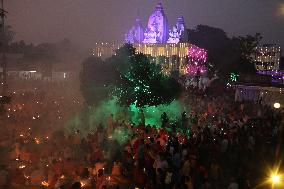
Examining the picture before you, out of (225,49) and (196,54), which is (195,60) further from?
(225,49)

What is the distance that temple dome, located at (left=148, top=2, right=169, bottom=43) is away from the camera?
66.2 m

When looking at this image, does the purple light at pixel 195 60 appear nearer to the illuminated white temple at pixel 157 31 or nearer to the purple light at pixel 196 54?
the purple light at pixel 196 54

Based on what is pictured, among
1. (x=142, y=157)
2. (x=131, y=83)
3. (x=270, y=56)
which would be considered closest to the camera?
(x=142, y=157)

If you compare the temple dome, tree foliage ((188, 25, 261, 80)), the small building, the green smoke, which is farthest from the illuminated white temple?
the green smoke

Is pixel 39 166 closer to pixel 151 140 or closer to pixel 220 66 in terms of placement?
pixel 151 140

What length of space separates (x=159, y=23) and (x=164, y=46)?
34.5ft

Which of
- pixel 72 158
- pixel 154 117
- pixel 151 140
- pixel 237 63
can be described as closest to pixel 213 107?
pixel 154 117

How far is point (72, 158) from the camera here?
553 inches

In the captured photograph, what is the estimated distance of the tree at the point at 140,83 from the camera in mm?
27328

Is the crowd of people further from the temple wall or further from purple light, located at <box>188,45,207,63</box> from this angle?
purple light, located at <box>188,45,207,63</box>

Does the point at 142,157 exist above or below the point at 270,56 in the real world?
below

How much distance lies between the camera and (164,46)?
57.8m

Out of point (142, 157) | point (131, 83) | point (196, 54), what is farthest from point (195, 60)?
point (142, 157)

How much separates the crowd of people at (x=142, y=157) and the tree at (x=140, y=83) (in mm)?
8055
